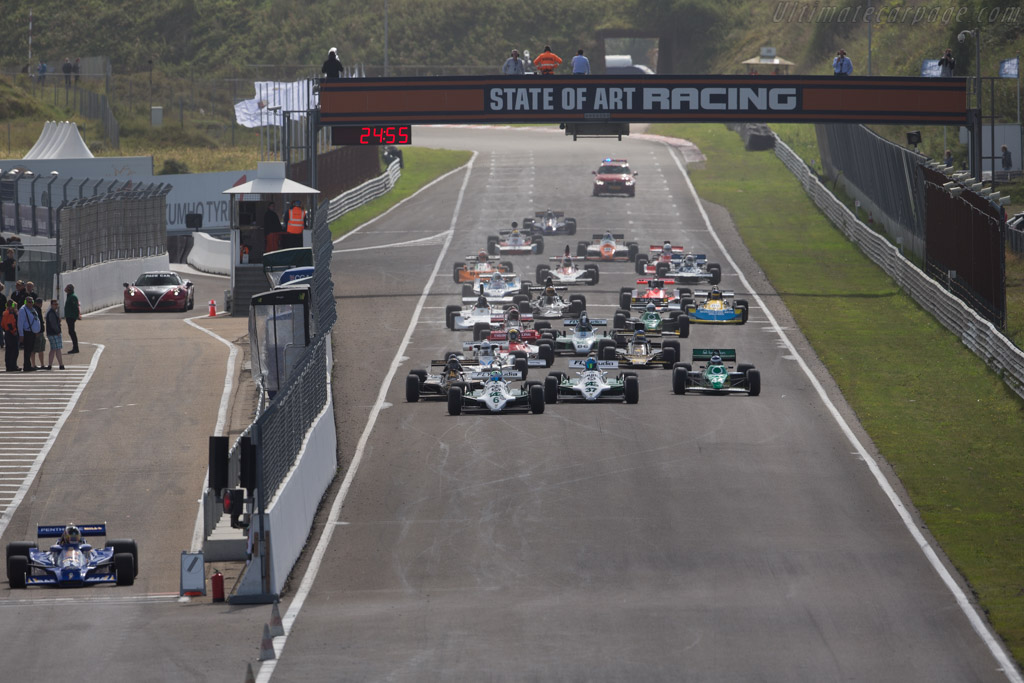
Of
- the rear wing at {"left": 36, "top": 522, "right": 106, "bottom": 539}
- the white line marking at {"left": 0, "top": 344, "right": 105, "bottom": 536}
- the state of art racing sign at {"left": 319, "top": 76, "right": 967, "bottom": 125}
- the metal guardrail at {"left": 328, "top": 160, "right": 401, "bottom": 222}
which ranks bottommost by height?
the white line marking at {"left": 0, "top": 344, "right": 105, "bottom": 536}

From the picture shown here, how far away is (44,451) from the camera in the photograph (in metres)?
25.5

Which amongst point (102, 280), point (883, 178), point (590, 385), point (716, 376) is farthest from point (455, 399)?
point (883, 178)

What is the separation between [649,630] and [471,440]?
32.1 ft

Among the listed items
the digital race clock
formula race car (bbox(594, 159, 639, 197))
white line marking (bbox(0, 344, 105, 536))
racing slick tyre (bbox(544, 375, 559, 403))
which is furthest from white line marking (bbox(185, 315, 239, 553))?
formula race car (bbox(594, 159, 639, 197))

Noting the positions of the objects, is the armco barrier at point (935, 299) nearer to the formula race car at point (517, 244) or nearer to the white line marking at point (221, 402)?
the formula race car at point (517, 244)

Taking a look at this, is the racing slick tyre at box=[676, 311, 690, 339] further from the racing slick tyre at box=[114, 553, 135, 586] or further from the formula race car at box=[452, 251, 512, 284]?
the racing slick tyre at box=[114, 553, 135, 586]

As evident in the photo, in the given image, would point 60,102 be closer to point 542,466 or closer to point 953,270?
point 953,270

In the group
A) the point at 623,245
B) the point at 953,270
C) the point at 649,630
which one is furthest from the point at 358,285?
the point at 649,630

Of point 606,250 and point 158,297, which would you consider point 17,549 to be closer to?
point 158,297

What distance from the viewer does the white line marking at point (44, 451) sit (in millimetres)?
22212

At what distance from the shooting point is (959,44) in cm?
6894

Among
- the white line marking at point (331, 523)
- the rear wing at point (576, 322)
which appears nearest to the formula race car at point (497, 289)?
the white line marking at point (331, 523)

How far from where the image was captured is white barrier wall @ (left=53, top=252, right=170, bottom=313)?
4150 cm

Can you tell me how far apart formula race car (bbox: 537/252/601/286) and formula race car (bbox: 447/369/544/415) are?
14.5 metres
